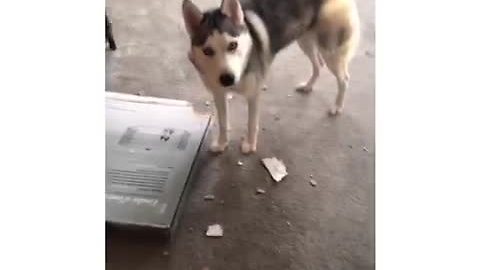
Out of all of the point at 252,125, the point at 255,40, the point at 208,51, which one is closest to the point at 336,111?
the point at 252,125

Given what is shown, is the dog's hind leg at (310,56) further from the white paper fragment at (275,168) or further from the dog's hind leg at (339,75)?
the white paper fragment at (275,168)

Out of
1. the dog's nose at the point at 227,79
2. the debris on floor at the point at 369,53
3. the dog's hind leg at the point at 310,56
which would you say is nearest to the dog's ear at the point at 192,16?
the dog's nose at the point at 227,79

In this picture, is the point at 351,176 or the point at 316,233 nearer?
the point at 316,233

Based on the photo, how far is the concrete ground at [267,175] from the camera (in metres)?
1.41

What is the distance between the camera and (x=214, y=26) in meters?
1.40

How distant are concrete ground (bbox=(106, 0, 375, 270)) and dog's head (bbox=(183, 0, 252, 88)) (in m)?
0.29

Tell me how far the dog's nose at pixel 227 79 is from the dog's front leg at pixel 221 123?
13 centimetres

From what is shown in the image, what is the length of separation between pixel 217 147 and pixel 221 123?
2.4 inches

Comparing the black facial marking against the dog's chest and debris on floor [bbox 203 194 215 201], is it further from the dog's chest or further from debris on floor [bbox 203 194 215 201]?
debris on floor [bbox 203 194 215 201]

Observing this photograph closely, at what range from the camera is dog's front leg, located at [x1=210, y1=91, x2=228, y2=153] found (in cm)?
162
